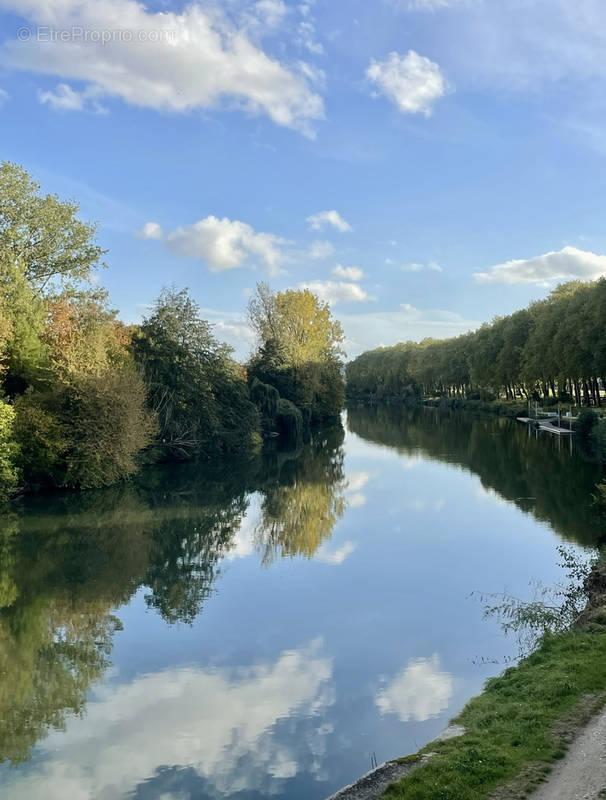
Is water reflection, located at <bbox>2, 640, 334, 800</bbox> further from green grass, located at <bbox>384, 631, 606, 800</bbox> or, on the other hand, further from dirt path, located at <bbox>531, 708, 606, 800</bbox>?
dirt path, located at <bbox>531, 708, 606, 800</bbox>

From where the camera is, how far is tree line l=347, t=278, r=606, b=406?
151 feet

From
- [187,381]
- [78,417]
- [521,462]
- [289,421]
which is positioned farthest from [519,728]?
[289,421]

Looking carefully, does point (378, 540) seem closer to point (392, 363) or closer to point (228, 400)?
point (228, 400)

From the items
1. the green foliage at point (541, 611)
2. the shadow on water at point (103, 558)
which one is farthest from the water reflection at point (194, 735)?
the green foliage at point (541, 611)

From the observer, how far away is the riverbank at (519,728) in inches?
234

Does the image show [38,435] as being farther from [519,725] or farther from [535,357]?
[535,357]

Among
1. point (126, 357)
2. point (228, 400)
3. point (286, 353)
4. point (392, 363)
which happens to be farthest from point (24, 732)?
point (392, 363)

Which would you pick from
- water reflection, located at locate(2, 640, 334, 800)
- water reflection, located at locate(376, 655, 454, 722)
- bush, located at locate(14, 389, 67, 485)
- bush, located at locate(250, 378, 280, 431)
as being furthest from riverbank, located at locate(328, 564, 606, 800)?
bush, located at locate(250, 378, 280, 431)

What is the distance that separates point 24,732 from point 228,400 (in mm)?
33491

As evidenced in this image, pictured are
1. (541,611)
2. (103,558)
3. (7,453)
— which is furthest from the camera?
(7,453)

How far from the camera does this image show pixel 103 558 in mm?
18266

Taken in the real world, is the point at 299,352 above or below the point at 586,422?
above

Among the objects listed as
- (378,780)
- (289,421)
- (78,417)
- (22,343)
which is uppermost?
(22,343)

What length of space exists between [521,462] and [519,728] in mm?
29869
